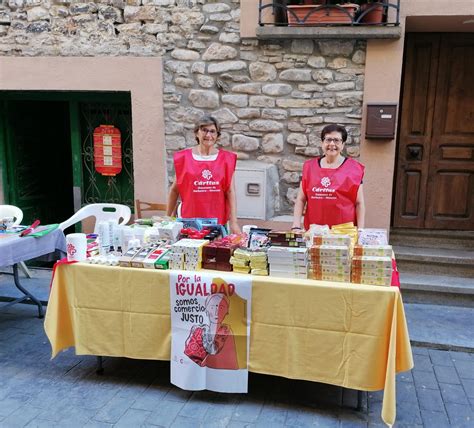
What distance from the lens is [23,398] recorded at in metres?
3.03

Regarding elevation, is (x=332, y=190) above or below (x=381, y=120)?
below

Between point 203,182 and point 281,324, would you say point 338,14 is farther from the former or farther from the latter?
point 281,324

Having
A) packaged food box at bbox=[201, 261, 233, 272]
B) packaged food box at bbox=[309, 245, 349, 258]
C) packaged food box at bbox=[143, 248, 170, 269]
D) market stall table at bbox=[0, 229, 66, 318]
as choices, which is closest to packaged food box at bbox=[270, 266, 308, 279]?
packaged food box at bbox=[309, 245, 349, 258]

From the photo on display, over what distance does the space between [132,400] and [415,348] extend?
221cm

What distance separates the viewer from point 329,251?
2729 millimetres

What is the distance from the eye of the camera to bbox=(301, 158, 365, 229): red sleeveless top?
3.49 meters

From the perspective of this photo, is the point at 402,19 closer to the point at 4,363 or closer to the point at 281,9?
the point at 281,9

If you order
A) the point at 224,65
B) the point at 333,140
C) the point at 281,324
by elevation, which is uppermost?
the point at 224,65

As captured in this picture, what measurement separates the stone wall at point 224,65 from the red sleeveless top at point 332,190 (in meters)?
1.15

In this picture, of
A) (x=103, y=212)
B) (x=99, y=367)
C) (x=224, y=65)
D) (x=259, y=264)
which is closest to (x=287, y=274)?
(x=259, y=264)

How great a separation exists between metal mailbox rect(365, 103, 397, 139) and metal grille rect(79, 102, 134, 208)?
254 centimetres

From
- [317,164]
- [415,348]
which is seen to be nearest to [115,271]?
[317,164]

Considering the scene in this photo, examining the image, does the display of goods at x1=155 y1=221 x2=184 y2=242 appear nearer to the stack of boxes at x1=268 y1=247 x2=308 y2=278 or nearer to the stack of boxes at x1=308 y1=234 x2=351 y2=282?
the stack of boxes at x1=268 y1=247 x2=308 y2=278

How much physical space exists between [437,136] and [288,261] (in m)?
3.04
